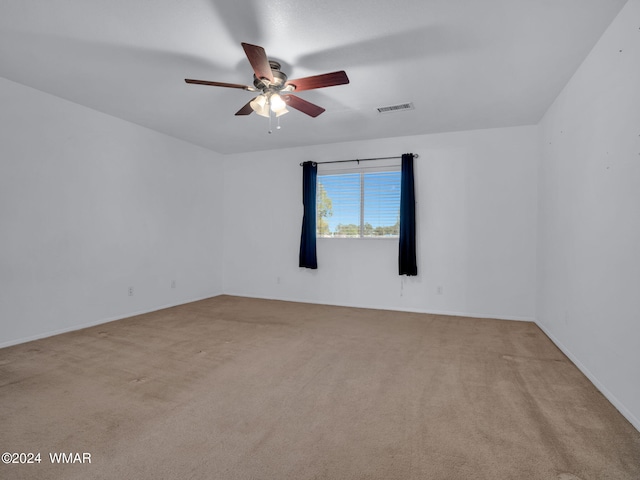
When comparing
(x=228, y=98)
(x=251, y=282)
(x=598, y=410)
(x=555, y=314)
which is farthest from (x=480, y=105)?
(x=251, y=282)

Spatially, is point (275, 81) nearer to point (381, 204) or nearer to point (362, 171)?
point (362, 171)

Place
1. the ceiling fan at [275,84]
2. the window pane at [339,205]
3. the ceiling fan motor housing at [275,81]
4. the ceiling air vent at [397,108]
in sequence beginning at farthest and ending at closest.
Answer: the window pane at [339,205] → the ceiling air vent at [397,108] → the ceiling fan motor housing at [275,81] → the ceiling fan at [275,84]

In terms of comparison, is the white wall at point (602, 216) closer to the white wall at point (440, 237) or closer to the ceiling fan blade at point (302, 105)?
the white wall at point (440, 237)

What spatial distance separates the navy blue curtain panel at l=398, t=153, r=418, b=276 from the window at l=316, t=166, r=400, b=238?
215 millimetres

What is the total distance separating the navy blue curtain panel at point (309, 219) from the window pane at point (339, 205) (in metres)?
0.21

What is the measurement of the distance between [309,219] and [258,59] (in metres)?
3.17

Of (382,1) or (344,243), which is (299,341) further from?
(382,1)

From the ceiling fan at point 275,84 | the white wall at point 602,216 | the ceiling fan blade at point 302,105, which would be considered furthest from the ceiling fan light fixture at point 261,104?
the white wall at point 602,216

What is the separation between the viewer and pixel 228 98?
340 centimetres

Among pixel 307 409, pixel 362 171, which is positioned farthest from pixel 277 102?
pixel 362 171

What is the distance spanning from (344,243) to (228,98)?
9.07 feet

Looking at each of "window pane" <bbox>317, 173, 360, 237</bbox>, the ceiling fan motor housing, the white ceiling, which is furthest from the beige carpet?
the white ceiling

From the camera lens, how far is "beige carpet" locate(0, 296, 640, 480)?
4.96ft

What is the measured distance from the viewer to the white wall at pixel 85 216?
317 cm
